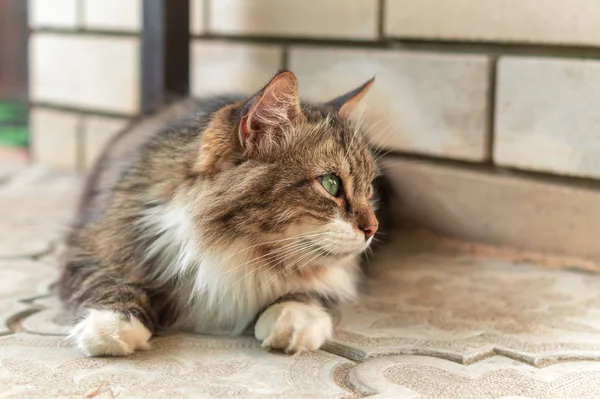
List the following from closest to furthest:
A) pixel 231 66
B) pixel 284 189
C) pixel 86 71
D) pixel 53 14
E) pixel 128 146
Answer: pixel 284 189, pixel 128 146, pixel 231 66, pixel 86 71, pixel 53 14

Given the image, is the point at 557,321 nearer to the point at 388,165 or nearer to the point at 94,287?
the point at 388,165

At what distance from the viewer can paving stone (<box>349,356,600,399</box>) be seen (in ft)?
4.85

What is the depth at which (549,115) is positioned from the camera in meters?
2.38

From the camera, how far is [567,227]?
242 centimetres

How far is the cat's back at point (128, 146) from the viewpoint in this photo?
1.97 m

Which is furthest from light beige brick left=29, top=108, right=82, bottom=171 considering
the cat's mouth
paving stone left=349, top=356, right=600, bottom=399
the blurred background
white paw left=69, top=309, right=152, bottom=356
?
paving stone left=349, top=356, right=600, bottom=399

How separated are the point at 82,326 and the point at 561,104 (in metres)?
1.60

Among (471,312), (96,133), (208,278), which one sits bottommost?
(471,312)

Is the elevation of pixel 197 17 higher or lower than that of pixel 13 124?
higher

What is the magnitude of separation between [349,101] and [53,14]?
8.84 ft

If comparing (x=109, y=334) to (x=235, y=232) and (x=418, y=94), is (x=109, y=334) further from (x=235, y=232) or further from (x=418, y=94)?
(x=418, y=94)

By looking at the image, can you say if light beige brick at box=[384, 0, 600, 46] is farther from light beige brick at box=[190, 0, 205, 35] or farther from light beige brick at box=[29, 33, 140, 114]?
light beige brick at box=[29, 33, 140, 114]

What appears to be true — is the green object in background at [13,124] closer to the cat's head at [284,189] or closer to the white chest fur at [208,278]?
the white chest fur at [208,278]

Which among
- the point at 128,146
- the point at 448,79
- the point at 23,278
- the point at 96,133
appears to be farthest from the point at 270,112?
the point at 96,133
